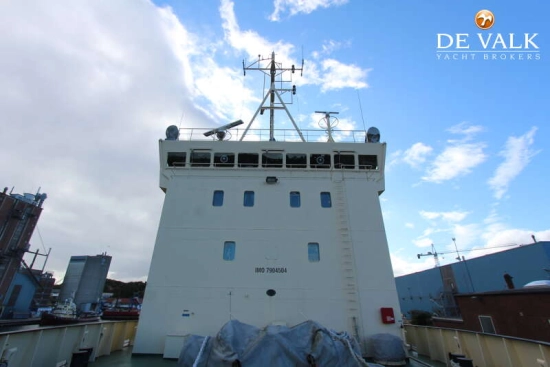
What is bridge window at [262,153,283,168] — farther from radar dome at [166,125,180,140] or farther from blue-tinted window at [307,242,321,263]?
radar dome at [166,125,180,140]

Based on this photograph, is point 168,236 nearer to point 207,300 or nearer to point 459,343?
point 207,300

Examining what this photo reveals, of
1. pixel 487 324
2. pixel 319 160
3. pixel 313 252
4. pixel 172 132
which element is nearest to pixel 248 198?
pixel 313 252

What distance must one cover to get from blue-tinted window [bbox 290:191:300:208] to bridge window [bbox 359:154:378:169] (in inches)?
118

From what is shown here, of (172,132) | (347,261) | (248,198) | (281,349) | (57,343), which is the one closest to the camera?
(281,349)

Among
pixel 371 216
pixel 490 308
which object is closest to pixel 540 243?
pixel 490 308

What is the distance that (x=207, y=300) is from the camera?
28.6 feet

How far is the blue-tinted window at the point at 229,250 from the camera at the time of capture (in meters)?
9.36

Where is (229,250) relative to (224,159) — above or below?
below

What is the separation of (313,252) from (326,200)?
82.5 inches

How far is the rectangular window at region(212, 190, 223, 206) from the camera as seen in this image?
10383 millimetres

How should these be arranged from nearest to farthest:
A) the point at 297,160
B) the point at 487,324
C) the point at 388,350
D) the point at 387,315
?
the point at 388,350
the point at 387,315
the point at 297,160
the point at 487,324

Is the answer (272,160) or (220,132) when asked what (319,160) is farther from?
(220,132)

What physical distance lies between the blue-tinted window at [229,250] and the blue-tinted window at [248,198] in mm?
1573

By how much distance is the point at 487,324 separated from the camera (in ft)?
46.5
